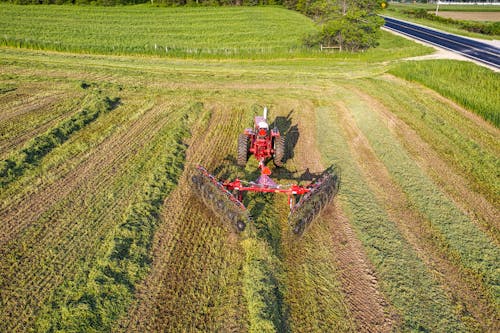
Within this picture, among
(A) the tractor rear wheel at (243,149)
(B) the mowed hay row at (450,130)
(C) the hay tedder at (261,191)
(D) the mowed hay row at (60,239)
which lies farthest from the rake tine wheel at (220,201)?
(B) the mowed hay row at (450,130)

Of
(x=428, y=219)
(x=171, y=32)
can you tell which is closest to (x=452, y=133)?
(x=428, y=219)

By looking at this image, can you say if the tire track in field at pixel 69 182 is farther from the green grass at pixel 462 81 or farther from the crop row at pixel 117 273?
the green grass at pixel 462 81

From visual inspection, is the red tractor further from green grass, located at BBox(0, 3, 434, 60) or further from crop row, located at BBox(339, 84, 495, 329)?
green grass, located at BBox(0, 3, 434, 60)

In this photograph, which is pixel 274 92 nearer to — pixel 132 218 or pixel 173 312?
pixel 132 218

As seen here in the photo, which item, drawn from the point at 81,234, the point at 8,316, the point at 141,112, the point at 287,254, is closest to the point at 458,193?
the point at 287,254

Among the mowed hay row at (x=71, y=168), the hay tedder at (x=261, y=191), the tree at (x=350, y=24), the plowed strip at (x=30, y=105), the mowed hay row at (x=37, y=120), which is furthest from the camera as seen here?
the tree at (x=350, y=24)

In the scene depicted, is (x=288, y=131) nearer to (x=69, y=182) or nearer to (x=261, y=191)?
(x=261, y=191)
